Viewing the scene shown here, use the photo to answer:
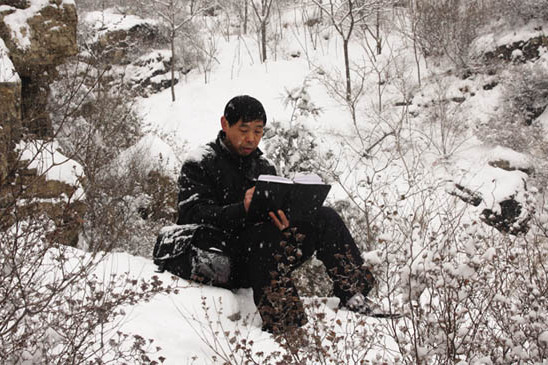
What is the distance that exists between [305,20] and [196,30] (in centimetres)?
417

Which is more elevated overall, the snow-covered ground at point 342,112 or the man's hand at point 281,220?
the man's hand at point 281,220

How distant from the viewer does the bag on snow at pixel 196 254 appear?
2.66 meters

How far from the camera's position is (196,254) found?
8.82 ft

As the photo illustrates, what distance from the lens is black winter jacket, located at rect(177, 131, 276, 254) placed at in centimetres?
266

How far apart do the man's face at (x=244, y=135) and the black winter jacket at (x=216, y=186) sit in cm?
9

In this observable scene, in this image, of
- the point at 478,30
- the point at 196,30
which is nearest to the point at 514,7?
the point at 478,30

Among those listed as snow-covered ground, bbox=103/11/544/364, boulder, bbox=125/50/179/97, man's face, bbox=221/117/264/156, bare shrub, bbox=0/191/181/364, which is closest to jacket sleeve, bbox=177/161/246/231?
man's face, bbox=221/117/264/156

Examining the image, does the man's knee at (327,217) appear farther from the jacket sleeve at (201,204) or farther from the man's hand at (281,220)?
the jacket sleeve at (201,204)

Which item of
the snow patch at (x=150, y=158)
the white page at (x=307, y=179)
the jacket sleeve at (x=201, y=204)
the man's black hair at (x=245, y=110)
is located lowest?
the snow patch at (x=150, y=158)

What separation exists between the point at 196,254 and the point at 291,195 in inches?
28.0

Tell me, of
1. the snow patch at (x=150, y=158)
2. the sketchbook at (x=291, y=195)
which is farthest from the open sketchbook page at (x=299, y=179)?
the snow patch at (x=150, y=158)

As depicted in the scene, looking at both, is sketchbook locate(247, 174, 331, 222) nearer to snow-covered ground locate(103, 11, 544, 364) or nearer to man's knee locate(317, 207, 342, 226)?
man's knee locate(317, 207, 342, 226)

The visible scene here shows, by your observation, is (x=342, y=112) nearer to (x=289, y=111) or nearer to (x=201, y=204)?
(x=289, y=111)

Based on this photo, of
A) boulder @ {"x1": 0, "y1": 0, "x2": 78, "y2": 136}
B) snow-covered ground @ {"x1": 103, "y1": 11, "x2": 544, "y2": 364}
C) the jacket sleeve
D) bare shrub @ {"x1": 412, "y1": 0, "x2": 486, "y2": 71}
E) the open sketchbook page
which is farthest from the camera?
bare shrub @ {"x1": 412, "y1": 0, "x2": 486, "y2": 71}
